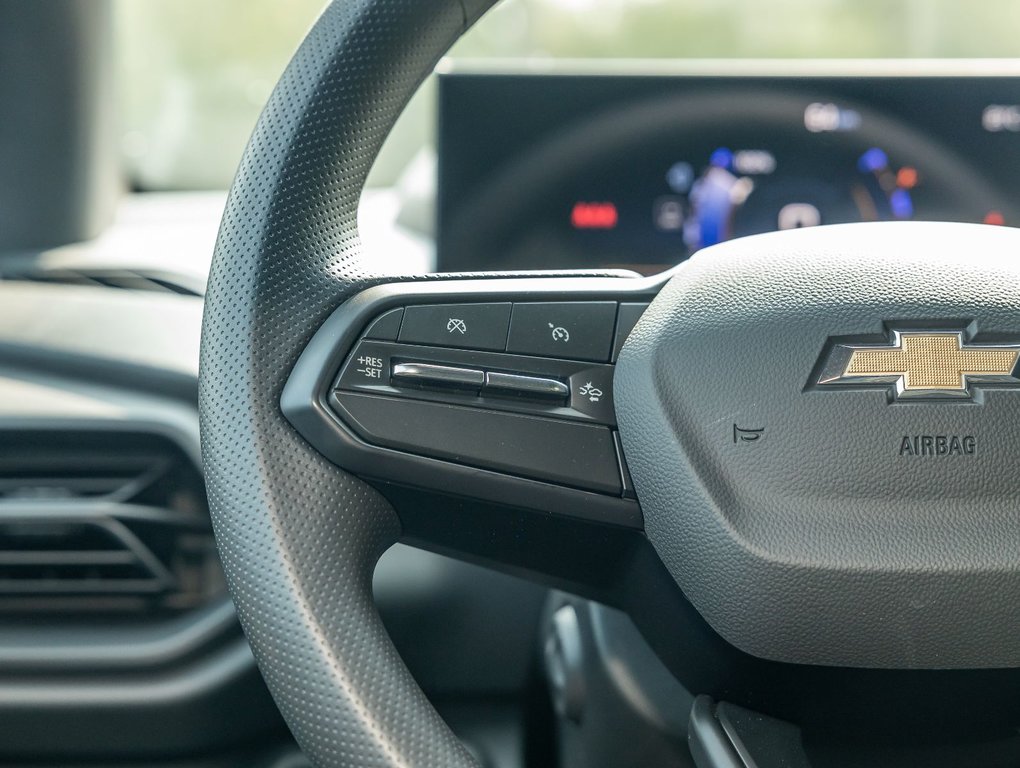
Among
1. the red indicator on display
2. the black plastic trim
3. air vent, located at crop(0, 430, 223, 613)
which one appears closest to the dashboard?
the red indicator on display

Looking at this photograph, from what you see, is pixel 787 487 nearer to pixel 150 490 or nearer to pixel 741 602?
pixel 741 602

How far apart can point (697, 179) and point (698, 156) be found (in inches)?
1.2

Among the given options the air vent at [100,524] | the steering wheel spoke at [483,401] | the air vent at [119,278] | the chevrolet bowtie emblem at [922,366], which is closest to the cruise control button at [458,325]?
the steering wheel spoke at [483,401]

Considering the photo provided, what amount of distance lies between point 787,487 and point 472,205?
93cm

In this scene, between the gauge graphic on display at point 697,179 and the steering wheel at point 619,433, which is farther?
the gauge graphic on display at point 697,179

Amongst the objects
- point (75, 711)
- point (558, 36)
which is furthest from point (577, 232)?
point (75, 711)

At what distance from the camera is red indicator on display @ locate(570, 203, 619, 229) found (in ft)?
5.18

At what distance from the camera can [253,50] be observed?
1.71 meters

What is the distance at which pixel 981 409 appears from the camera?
66cm

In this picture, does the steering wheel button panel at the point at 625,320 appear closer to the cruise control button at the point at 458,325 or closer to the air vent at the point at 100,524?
the cruise control button at the point at 458,325

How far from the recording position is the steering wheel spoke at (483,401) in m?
0.69

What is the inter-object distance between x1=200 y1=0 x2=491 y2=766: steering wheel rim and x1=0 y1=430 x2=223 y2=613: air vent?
453 mm

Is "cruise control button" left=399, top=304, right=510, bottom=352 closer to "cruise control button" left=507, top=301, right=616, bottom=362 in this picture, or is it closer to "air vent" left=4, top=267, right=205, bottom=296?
"cruise control button" left=507, top=301, right=616, bottom=362

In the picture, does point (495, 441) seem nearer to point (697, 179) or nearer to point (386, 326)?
point (386, 326)
